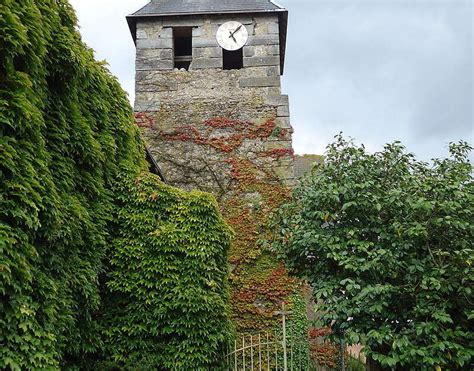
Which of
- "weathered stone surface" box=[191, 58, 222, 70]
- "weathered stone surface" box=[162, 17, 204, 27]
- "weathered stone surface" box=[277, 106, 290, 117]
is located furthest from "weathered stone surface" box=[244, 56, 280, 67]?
"weathered stone surface" box=[162, 17, 204, 27]

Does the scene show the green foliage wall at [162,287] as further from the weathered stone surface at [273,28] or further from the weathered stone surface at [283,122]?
the weathered stone surface at [273,28]

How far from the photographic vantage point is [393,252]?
6602mm

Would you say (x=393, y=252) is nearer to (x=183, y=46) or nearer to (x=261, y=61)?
(x=261, y=61)

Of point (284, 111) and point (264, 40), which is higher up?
point (264, 40)

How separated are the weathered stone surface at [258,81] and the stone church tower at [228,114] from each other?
0.02m

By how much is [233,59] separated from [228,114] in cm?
228

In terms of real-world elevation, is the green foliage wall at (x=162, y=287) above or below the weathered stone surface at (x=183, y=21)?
below

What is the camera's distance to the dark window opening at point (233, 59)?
44.4ft

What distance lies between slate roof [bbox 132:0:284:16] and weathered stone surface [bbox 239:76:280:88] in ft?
5.72

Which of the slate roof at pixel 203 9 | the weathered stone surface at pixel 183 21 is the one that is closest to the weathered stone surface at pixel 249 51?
the slate roof at pixel 203 9

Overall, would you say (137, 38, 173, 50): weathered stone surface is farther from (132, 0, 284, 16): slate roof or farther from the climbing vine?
the climbing vine

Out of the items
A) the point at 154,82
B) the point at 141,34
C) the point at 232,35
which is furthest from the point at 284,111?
the point at 141,34

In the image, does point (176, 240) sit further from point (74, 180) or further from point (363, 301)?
point (363, 301)

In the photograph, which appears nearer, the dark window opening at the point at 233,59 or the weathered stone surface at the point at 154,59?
the weathered stone surface at the point at 154,59
